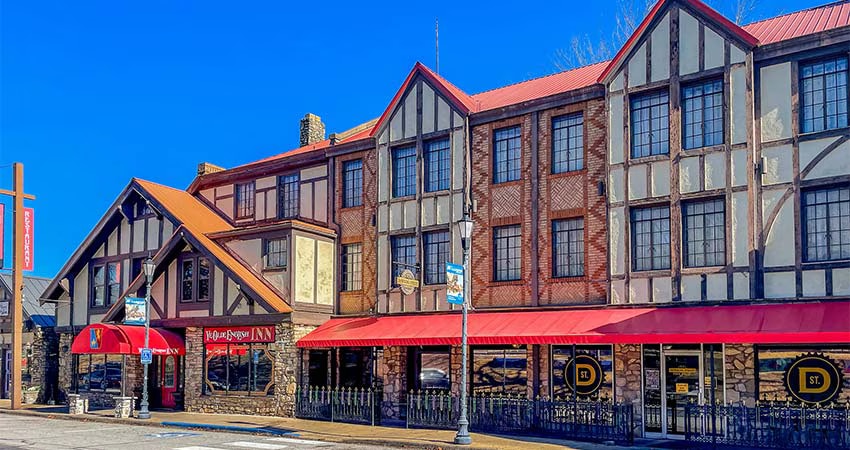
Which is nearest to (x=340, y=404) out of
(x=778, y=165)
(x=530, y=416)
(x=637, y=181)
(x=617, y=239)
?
(x=530, y=416)

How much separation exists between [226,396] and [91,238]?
28.6 ft

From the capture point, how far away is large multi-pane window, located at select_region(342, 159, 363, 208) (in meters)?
26.2

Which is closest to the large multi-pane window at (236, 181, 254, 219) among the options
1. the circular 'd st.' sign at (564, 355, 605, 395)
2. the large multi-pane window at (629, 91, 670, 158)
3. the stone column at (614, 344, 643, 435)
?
the circular 'd st.' sign at (564, 355, 605, 395)

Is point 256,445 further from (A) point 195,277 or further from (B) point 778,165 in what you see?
(B) point 778,165

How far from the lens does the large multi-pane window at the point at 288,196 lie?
27.9 m

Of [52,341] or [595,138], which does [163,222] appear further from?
[595,138]

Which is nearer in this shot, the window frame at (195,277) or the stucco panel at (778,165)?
the stucco panel at (778,165)

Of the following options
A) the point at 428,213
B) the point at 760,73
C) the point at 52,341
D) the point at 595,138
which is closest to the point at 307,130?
the point at 428,213

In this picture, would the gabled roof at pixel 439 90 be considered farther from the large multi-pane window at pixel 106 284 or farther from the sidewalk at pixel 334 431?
the large multi-pane window at pixel 106 284

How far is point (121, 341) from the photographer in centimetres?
2681

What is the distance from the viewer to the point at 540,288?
21.9 m

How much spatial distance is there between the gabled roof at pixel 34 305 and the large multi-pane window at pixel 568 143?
21.6 meters

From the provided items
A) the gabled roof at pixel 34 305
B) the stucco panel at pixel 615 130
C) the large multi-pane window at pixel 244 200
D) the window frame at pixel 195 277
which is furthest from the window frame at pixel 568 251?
the gabled roof at pixel 34 305

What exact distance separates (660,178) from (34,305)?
26.8 meters
